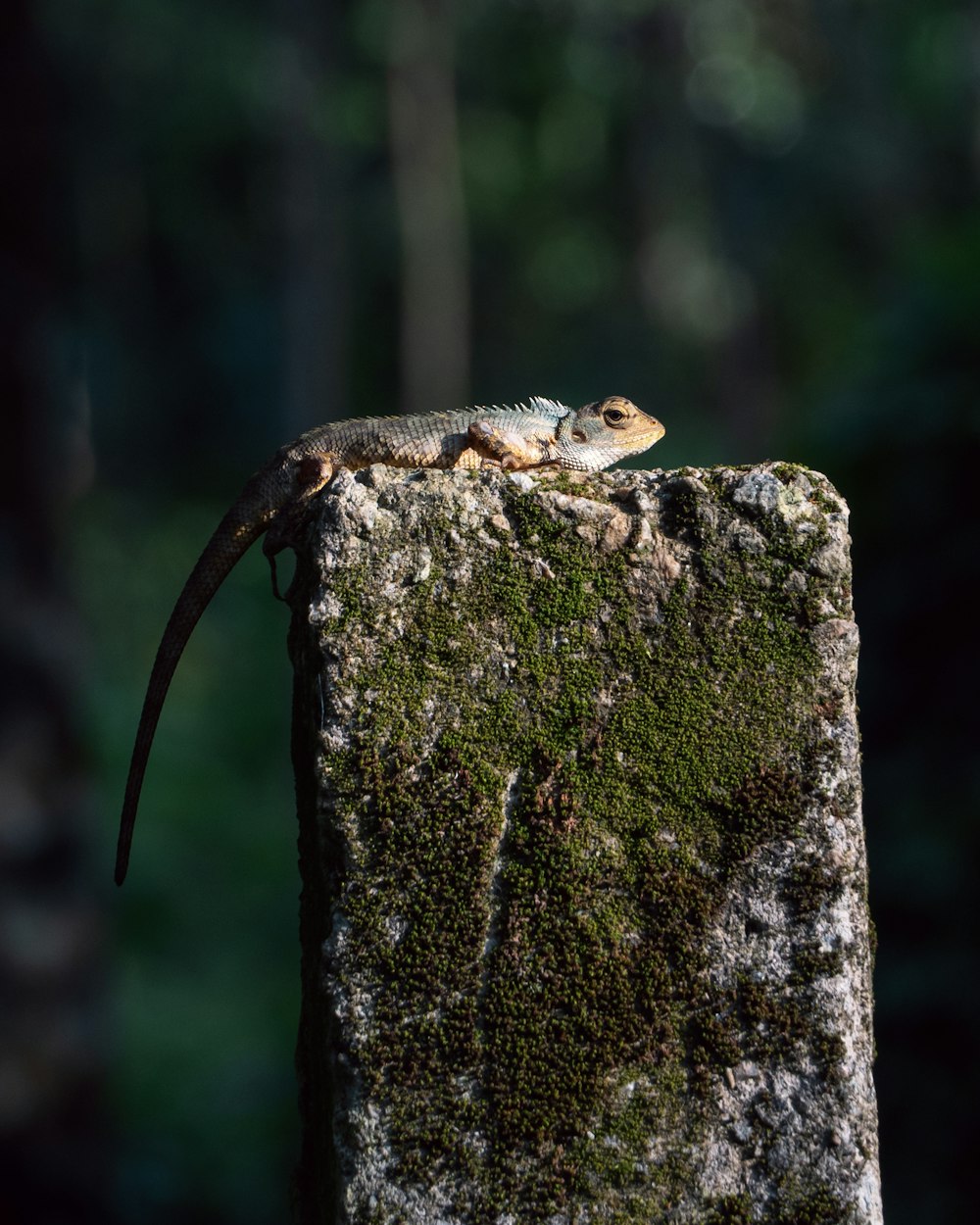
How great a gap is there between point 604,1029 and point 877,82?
99.6 ft

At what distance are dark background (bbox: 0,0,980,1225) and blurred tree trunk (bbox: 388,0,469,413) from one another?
88 millimetres

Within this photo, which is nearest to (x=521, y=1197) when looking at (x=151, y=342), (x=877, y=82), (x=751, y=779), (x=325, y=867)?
(x=325, y=867)

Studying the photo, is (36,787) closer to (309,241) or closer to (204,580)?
(204,580)

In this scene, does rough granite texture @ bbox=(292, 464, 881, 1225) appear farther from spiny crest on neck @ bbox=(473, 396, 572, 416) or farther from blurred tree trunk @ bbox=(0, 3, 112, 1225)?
blurred tree trunk @ bbox=(0, 3, 112, 1225)

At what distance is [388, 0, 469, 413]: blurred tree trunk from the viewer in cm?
2708

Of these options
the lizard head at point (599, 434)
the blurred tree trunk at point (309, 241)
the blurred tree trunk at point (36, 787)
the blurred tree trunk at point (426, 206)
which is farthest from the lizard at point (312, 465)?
the blurred tree trunk at point (426, 206)

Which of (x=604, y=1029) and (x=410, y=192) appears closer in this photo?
(x=604, y=1029)

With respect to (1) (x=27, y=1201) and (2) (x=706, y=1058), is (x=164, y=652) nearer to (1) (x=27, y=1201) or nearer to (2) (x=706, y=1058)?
(2) (x=706, y=1058)

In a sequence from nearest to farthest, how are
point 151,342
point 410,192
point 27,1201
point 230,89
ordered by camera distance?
point 27,1201, point 410,192, point 230,89, point 151,342

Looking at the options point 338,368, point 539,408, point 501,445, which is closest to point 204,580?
point 501,445

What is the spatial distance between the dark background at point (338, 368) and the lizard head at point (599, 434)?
3.17m

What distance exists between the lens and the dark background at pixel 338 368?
6.05 meters

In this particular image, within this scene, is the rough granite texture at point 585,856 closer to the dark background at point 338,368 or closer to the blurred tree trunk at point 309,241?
the dark background at point 338,368

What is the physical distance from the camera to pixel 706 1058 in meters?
2.28
